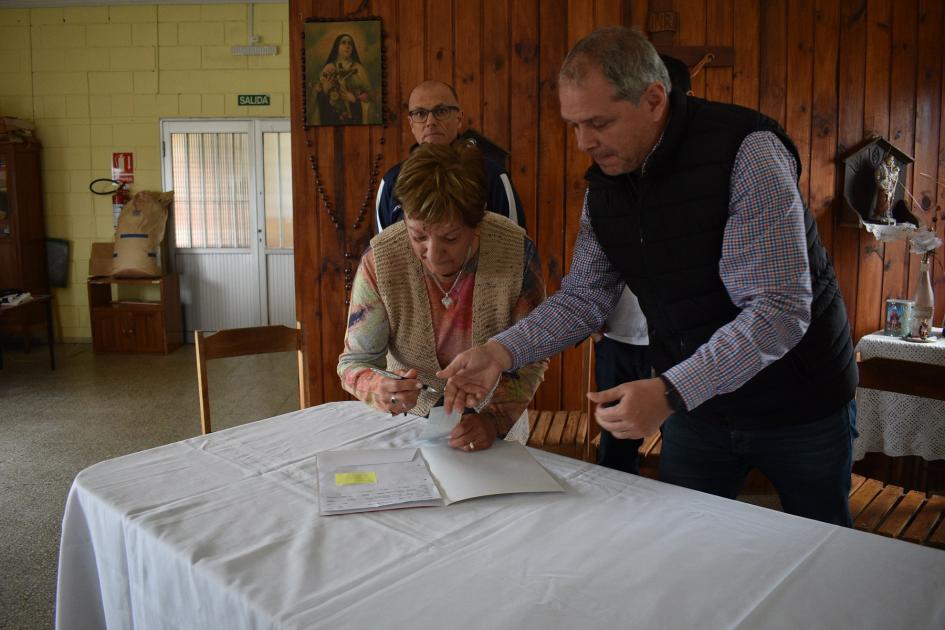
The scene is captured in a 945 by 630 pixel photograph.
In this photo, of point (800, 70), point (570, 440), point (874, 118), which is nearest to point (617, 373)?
point (570, 440)

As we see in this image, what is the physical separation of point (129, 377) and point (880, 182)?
18.5 feet

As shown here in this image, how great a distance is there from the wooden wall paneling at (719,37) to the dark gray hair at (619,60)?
8.44 ft

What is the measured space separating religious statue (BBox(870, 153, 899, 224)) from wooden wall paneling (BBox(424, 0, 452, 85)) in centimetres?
232

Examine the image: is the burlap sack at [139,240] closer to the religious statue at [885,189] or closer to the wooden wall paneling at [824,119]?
the wooden wall paneling at [824,119]

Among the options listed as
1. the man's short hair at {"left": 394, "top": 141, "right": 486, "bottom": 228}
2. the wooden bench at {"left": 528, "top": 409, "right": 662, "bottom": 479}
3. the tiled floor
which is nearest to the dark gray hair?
the man's short hair at {"left": 394, "top": 141, "right": 486, "bottom": 228}

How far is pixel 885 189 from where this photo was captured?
3695 millimetres

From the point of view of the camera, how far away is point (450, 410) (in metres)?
1.58

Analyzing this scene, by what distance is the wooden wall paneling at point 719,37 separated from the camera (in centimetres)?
361

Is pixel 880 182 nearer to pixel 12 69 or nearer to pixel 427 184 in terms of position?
pixel 427 184

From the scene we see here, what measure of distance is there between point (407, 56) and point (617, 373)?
214 centimetres

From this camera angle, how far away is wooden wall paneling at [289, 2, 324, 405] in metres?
3.75

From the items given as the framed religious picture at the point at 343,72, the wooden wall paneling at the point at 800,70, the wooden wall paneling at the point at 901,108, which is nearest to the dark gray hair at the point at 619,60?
the framed religious picture at the point at 343,72

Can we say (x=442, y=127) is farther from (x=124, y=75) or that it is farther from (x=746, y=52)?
(x=124, y=75)

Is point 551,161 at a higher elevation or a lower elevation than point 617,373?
higher
